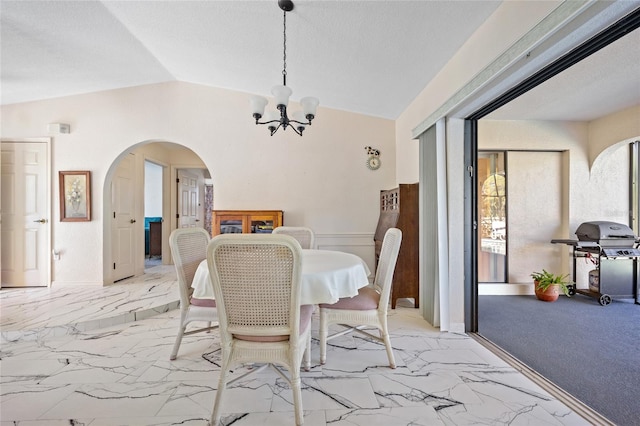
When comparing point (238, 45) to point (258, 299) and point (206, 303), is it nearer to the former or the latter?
point (206, 303)

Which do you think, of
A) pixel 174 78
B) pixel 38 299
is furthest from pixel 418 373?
pixel 174 78

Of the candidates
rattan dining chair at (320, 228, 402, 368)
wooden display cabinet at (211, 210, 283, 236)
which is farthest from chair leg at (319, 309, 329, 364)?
wooden display cabinet at (211, 210, 283, 236)

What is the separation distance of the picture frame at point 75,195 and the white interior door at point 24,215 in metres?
0.24

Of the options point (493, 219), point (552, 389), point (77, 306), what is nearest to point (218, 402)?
point (552, 389)

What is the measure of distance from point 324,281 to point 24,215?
4.59 metres

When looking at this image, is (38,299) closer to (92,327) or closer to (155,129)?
(92,327)

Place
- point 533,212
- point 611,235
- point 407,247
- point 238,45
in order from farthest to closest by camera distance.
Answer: point 533,212 < point 611,235 < point 407,247 < point 238,45

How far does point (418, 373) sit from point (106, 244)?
4.23m

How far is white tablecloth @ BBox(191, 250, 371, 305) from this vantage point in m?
1.63

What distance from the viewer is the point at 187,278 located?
214 cm

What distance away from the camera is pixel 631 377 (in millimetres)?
1842

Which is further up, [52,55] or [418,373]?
[52,55]

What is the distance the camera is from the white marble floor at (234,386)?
1510 millimetres

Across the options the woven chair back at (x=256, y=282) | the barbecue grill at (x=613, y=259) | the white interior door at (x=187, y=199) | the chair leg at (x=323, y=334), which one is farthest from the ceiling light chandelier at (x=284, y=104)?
the white interior door at (x=187, y=199)
